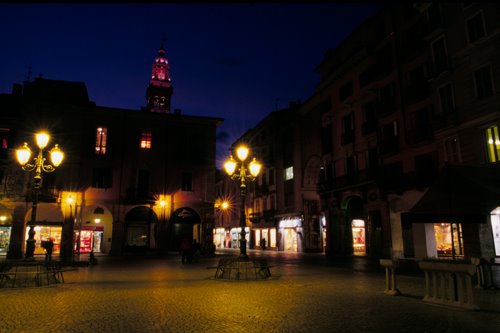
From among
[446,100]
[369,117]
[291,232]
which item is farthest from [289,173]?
[446,100]

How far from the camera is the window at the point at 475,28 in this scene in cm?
1943

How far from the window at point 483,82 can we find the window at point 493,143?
6.00 feet

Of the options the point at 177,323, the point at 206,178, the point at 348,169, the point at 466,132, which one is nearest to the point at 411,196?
the point at 466,132

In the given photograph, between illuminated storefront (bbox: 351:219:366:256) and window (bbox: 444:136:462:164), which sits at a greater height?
window (bbox: 444:136:462:164)

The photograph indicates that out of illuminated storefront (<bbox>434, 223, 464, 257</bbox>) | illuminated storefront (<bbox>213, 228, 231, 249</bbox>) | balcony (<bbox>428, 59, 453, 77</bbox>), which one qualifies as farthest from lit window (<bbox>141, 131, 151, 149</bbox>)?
illuminated storefront (<bbox>213, 228, 231, 249</bbox>)

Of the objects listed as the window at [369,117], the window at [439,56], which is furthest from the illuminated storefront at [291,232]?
the window at [439,56]

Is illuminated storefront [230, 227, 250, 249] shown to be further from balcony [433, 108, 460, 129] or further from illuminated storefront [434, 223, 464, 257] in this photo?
balcony [433, 108, 460, 129]

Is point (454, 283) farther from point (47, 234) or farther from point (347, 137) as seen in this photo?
point (47, 234)

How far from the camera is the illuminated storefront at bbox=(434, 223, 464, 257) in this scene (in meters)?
22.0

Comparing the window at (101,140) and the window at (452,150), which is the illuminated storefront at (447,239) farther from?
the window at (101,140)

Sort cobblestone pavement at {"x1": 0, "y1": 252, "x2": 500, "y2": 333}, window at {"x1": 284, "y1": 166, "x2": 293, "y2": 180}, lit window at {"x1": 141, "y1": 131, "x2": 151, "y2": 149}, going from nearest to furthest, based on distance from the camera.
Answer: cobblestone pavement at {"x1": 0, "y1": 252, "x2": 500, "y2": 333}, lit window at {"x1": 141, "y1": 131, "x2": 151, "y2": 149}, window at {"x1": 284, "y1": 166, "x2": 293, "y2": 180}

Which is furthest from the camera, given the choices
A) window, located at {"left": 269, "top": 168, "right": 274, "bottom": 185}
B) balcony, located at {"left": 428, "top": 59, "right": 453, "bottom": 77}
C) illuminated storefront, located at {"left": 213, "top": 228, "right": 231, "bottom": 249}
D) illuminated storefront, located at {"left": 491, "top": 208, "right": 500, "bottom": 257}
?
illuminated storefront, located at {"left": 213, "top": 228, "right": 231, "bottom": 249}

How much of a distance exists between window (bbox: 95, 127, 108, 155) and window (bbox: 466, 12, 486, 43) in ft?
93.0

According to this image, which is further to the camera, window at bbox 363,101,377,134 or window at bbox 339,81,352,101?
window at bbox 339,81,352,101
